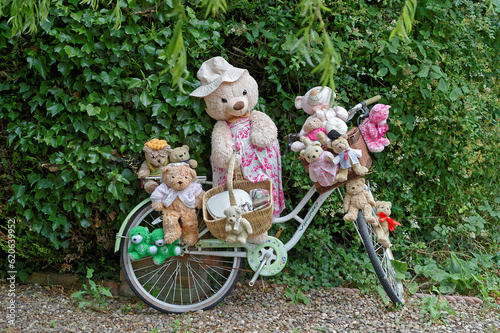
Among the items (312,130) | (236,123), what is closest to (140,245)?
(236,123)

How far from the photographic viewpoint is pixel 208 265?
3.42 m

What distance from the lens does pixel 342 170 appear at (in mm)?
2898

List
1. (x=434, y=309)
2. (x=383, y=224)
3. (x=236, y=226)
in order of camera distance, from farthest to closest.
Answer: (x=383, y=224) → (x=434, y=309) → (x=236, y=226)

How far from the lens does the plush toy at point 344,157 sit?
283 cm

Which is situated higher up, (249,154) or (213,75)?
(213,75)

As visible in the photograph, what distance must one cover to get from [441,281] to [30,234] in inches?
130

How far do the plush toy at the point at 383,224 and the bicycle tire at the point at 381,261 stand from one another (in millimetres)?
67

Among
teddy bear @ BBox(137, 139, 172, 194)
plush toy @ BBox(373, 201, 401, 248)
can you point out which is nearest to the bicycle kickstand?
plush toy @ BBox(373, 201, 401, 248)

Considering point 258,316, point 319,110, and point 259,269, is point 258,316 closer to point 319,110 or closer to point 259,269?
point 259,269

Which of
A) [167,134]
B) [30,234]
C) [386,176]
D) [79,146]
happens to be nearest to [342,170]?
[386,176]

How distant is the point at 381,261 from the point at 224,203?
1229 millimetres

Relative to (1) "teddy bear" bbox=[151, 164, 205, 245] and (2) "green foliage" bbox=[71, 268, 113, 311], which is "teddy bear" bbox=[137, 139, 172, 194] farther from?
(2) "green foliage" bbox=[71, 268, 113, 311]

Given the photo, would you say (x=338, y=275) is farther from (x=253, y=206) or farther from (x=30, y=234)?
(x=30, y=234)

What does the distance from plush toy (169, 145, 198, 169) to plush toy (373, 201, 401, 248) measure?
1.36 m
